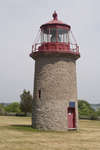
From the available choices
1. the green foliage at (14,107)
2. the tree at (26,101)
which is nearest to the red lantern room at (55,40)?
the tree at (26,101)

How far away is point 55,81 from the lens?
2022 centimetres

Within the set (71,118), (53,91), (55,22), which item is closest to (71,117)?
(71,118)

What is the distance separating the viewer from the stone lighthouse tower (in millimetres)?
20109

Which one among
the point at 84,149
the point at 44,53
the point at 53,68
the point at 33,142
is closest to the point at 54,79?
the point at 53,68

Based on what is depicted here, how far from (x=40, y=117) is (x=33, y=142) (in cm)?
624

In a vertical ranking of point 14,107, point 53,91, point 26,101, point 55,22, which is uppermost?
point 55,22

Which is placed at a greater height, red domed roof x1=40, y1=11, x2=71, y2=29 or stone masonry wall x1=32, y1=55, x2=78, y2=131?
red domed roof x1=40, y1=11, x2=71, y2=29

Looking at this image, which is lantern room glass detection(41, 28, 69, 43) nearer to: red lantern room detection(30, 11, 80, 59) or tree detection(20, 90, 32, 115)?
red lantern room detection(30, 11, 80, 59)

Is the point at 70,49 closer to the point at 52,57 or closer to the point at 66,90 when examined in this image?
the point at 52,57

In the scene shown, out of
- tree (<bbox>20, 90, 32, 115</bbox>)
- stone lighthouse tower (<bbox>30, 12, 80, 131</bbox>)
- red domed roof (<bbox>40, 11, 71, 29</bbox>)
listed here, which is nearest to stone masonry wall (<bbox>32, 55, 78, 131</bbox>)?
stone lighthouse tower (<bbox>30, 12, 80, 131</bbox>)

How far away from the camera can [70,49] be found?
20.9 meters

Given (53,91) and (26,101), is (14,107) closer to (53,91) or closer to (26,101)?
(26,101)

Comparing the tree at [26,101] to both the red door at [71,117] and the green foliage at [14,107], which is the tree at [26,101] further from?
the red door at [71,117]

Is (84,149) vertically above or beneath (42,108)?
beneath
